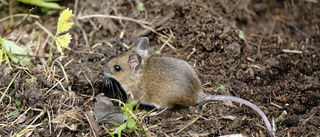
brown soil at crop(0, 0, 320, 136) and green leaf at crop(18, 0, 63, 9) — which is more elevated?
green leaf at crop(18, 0, 63, 9)

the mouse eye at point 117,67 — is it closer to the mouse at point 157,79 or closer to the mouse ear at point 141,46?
the mouse at point 157,79

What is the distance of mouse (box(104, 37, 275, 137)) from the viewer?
492 cm

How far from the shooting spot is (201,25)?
19.7 feet

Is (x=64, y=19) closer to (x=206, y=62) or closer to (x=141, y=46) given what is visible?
(x=141, y=46)

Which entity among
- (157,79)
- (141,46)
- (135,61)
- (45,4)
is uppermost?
(45,4)

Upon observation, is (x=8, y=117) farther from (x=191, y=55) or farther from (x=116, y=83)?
(x=191, y=55)

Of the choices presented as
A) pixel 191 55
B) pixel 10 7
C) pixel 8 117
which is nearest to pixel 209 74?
pixel 191 55

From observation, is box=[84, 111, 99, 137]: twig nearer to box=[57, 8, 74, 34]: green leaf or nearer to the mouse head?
the mouse head

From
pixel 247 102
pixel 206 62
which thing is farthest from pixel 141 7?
pixel 247 102

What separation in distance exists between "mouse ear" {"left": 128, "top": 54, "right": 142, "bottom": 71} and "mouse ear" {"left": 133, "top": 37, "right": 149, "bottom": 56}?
0.33 metres

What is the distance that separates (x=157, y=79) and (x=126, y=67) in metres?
0.81

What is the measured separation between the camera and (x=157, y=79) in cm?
520

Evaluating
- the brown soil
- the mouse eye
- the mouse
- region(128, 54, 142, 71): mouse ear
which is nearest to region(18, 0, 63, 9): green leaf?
the brown soil

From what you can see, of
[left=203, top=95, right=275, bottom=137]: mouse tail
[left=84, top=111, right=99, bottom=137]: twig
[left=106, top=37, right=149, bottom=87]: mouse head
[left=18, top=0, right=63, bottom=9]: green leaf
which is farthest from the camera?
[left=18, top=0, right=63, bottom=9]: green leaf
